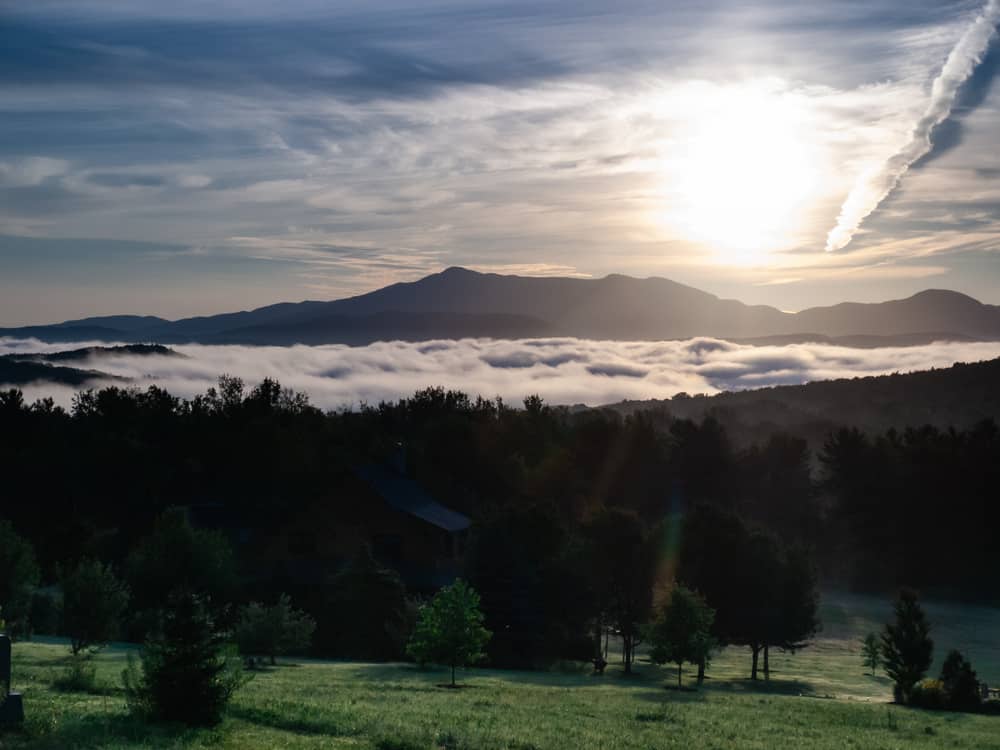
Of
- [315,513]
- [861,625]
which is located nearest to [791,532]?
[861,625]

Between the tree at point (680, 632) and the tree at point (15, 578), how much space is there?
27.4 m

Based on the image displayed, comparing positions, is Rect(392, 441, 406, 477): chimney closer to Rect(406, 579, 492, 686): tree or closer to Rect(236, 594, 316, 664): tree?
Rect(236, 594, 316, 664): tree

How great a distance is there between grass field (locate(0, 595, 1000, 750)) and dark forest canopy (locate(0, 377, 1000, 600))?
96.9ft

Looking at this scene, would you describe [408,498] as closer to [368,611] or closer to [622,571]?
[622,571]

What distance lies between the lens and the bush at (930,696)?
4053 centimetres

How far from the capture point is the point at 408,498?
224ft

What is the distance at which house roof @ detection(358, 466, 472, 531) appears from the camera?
65312 millimetres

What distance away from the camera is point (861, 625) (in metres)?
77.0

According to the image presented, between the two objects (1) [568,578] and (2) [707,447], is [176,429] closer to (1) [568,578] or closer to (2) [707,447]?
(1) [568,578]

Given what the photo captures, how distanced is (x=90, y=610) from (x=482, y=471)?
52293mm

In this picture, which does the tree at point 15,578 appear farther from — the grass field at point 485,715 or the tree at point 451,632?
the tree at point 451,632

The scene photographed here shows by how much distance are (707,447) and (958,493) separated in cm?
2400

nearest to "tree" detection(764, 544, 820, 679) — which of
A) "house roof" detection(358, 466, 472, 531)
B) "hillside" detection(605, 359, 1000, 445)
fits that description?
"house roof" detection(358, 466, 472, 531)

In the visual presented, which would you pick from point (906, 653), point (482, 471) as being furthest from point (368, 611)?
point (482, 471)
